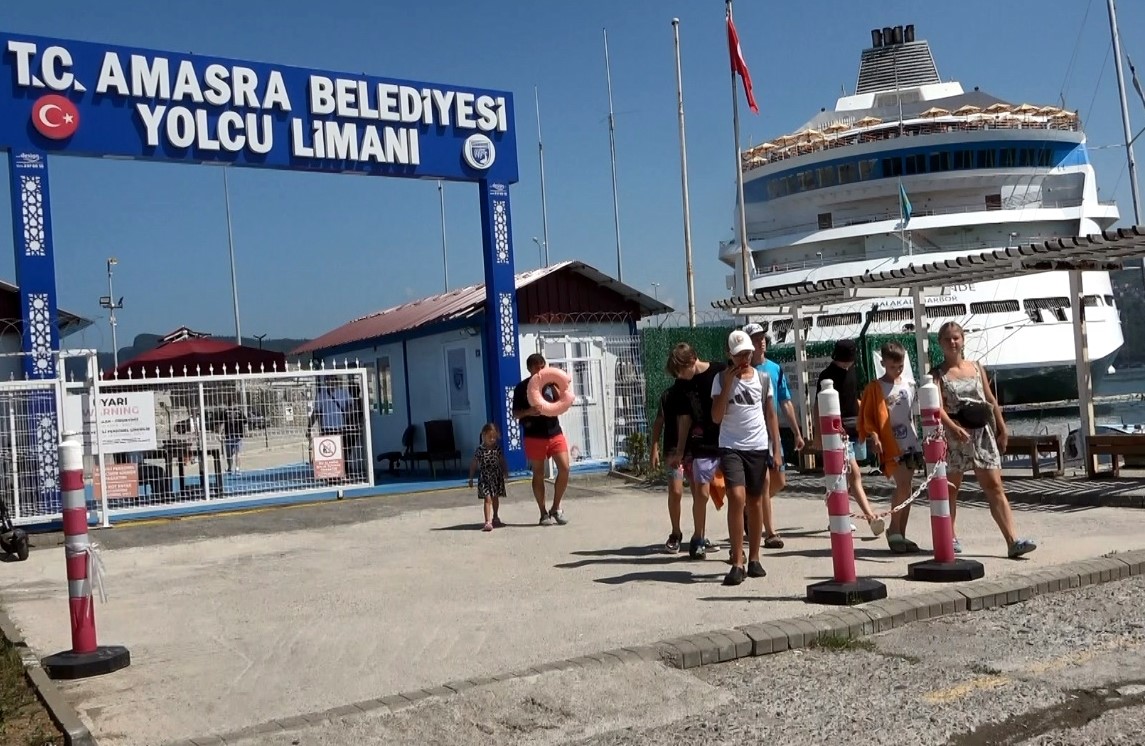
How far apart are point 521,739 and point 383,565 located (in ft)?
16.4

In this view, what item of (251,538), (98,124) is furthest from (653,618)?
(98,124)

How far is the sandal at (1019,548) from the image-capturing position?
24.8ft

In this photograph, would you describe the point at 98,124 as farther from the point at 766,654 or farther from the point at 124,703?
the point at 766,654

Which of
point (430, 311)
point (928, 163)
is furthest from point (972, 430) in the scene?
point (928, 163)

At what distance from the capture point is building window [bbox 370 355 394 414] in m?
21.4

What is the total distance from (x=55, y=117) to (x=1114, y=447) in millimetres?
12780

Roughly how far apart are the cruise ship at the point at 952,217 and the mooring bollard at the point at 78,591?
28217 mm

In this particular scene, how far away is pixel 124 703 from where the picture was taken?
17.0 feet

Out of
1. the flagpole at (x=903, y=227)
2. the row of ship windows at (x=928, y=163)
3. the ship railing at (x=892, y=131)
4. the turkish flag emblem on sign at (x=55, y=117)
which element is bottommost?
the turkish flag emblem on sign at (x=55, y=117)

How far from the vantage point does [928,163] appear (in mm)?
34031

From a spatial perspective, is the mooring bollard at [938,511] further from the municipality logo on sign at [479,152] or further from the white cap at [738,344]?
the municipality logo on sign at [479,152]

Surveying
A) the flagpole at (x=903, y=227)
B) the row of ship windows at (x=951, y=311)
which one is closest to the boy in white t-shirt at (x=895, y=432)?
the row of ship windows at (x=951, y=311)

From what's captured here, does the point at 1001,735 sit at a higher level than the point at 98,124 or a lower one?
lower

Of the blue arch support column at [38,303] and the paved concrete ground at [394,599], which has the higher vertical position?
the blue arch support column at [38,303]
